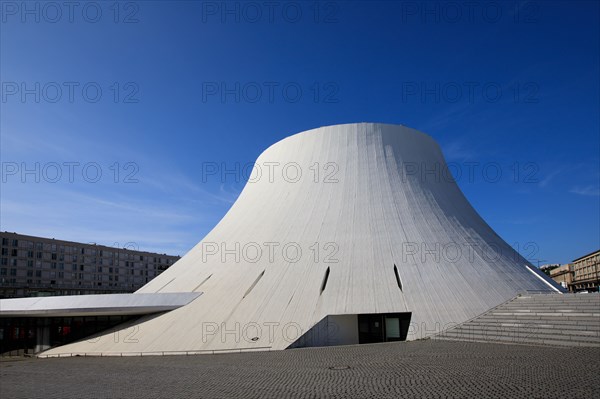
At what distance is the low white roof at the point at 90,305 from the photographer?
16047 millimetres

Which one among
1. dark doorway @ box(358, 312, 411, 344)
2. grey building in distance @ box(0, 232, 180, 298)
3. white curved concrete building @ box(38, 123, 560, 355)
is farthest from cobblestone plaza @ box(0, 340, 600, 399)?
grey building in distance @ box(0, 232, 180, 298)

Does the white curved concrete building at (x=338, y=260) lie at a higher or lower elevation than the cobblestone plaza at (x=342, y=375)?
higher

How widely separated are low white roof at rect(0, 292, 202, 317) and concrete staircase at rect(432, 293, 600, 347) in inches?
408

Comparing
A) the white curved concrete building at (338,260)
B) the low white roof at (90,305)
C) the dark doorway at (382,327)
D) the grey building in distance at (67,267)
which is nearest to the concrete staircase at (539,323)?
the white curved concrete building at (338,260)

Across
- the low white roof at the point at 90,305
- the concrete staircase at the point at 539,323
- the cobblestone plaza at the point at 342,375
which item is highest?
the low white roof at the point at 90,305

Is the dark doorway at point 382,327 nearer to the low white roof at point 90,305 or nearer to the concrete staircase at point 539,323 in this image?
the concrete staircase at point 539,323

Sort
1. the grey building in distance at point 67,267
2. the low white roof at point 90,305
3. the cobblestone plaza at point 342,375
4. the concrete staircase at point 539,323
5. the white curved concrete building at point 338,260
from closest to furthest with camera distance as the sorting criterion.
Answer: the cobblestone plaza at point 342,375 < the concrete staircase at point 539,323 < the white curved concrete building at point 338,260 < the low white roof at point 90,305 < the grey building in distance at point 67,267

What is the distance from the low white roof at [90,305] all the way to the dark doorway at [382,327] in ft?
22.8

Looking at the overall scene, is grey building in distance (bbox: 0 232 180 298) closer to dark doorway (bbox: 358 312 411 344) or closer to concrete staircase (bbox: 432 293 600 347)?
dark doorway (bbox: 358 312 411 344)

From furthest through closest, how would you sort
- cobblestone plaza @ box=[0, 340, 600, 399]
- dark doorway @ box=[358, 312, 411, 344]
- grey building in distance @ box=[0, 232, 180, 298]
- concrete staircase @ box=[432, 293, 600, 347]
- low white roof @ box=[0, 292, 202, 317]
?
grey building in distance @ box=[0, 232, 180, 298], low white roof @ box=[0, 292, 202, 317], dark doorway @ box=[358, 312, 411, 344], concrete staircase @ box=[432, 293, 600, 347], cobblestone plaza @ box=[0, 340, 600, 399]

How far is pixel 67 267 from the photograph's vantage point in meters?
56.1

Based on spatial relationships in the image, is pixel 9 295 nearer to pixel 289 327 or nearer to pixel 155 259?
pixel 155 259

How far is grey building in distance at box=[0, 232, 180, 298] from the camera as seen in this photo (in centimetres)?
4816

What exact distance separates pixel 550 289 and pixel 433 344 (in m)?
6.93
